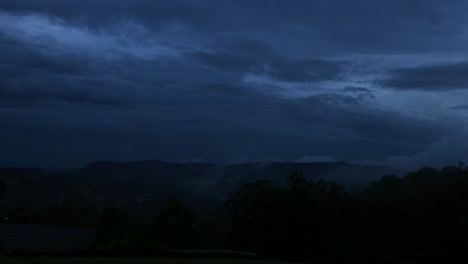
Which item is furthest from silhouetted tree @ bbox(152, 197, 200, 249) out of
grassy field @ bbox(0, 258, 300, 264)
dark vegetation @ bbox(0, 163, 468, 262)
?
grassy field @ bbox(0, 258, 300, 264)

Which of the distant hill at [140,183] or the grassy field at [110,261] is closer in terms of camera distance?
the grassy field at [110,261]

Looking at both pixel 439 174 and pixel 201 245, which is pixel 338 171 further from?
pixel 201 245

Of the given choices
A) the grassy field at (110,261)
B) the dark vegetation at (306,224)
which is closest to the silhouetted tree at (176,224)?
the dark vegetation at (306,224)

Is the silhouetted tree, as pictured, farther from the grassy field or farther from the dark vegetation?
the grassy field

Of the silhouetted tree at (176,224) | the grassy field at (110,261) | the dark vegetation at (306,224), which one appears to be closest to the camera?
the grassy field at (110,261)

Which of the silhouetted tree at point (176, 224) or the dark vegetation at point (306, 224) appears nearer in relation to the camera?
the dark vegetation at point (306, 224)

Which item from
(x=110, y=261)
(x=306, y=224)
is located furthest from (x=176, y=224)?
(x=110, y=261)

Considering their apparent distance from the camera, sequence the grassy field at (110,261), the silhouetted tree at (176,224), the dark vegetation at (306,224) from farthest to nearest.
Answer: the silhouetted tree at (176,224)
the dark vegetation at (306,224)
the grassy field at (110,261)

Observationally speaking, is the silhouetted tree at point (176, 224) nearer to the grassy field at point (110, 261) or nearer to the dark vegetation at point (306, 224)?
the dark vegetation at point (306, 224)

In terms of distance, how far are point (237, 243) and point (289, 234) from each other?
3.60 metres

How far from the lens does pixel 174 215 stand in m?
41.4

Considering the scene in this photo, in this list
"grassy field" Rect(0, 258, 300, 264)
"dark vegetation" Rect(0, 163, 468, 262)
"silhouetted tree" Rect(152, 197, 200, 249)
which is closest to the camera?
"grassy field" Rect(0, 258, 300, 264)

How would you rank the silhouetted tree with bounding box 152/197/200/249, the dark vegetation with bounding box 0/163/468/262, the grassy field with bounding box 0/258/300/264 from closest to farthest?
1. the grassy field with bounding box 0/258/300/264
2. the dark vegetation with bounding box 0/163/468/262
3. the silhouetted tree with bounding box 152/197/200/249

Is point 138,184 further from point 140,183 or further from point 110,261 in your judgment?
point 110,261
